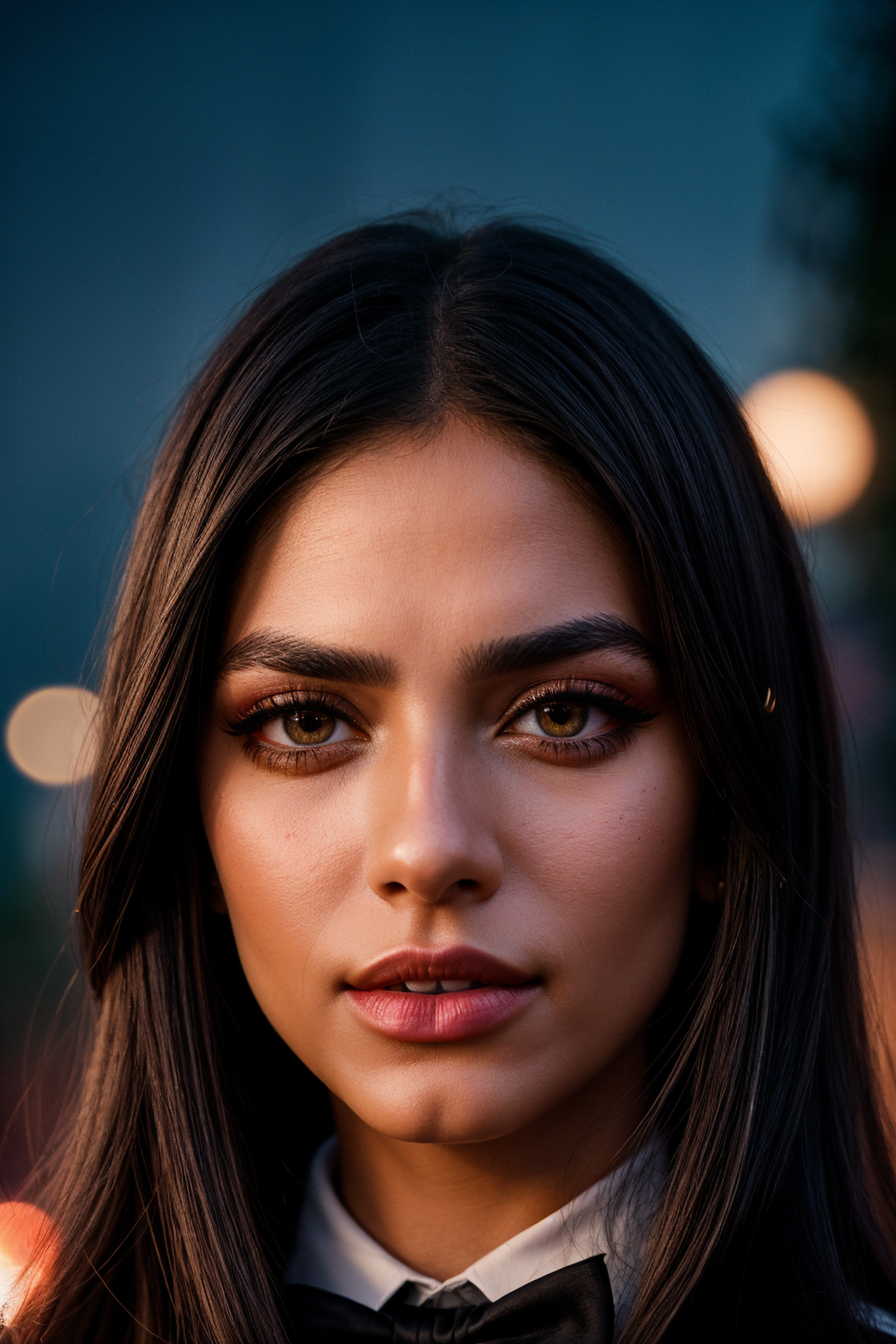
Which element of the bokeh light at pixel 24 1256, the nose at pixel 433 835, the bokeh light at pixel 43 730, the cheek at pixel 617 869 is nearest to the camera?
the nose at pixel 433 835

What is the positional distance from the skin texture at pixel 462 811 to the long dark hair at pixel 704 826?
9 centimetres

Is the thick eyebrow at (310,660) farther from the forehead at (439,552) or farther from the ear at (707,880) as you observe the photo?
the ear at (707,880)

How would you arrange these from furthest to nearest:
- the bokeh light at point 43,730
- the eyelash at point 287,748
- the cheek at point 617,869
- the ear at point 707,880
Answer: the bokeh light at point 43,730 → the ear at point 707,880 → the eyelash at point 287,748 → the cheek at point 617,869

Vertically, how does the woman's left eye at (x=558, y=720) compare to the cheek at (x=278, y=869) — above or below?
above

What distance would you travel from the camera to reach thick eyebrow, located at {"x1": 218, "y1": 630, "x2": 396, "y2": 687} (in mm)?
1668

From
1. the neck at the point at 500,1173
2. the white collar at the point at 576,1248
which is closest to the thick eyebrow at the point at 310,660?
the neck at the point at 500,1173

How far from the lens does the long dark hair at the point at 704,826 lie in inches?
70.1

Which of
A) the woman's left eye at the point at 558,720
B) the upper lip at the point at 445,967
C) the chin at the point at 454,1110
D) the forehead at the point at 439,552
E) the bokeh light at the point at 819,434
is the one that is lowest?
the chin at the point at 454,1110

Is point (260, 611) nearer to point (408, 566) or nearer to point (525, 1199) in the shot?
point (408, 566)

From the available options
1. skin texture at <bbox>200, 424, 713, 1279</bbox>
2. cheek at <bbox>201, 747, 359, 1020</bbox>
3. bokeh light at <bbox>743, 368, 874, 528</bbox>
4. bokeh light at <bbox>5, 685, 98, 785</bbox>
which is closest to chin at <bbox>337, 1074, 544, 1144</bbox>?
skin texture at <bbox>200, 424, 713, 1279</bbox>

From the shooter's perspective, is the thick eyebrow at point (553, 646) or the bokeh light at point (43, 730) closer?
the thick eyebrow at point (553, 646)

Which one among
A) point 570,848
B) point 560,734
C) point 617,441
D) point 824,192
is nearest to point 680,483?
point 617,441

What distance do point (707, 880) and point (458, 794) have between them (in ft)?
1.73

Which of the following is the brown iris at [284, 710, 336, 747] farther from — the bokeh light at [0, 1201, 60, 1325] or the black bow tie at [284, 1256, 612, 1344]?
the bokeh light at [0, 1201, 60, 1325]
